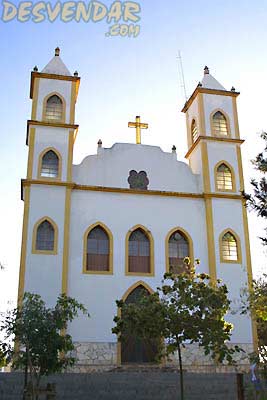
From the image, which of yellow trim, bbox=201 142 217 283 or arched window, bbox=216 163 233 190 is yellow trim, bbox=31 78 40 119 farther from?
arched window, bbox=216 163 233 190

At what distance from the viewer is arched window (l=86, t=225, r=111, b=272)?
78.4 ft

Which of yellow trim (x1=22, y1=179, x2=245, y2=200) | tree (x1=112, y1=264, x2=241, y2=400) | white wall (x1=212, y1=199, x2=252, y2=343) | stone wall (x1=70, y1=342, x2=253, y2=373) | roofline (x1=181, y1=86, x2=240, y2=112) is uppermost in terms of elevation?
roofline (x1=181, y1=86, x2=240, y2=112)

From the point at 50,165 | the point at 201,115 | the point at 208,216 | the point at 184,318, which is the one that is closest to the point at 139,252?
the point at 208,216

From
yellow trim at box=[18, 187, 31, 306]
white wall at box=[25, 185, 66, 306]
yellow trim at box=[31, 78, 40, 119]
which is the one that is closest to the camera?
yellow trim at box=[18, 187, 31, 306]

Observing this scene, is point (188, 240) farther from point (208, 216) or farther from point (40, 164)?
point (40, 164)

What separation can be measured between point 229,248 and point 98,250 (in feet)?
19.5

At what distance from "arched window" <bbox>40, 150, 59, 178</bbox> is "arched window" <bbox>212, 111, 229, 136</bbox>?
805 cm

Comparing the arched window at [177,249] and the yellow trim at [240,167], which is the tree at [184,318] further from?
the yellow trim at [240,167]

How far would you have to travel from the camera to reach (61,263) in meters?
23.1

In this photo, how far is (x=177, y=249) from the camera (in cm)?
2505

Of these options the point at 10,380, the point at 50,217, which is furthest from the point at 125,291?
the point at 10,380

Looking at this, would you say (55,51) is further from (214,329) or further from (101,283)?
(214,329)

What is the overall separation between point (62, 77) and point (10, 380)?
50.5 ft

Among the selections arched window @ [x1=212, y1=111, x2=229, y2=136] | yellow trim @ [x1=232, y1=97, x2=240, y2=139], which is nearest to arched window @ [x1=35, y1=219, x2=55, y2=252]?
arched window @ [x1=212, y1=111, x2=229, y2=136]
